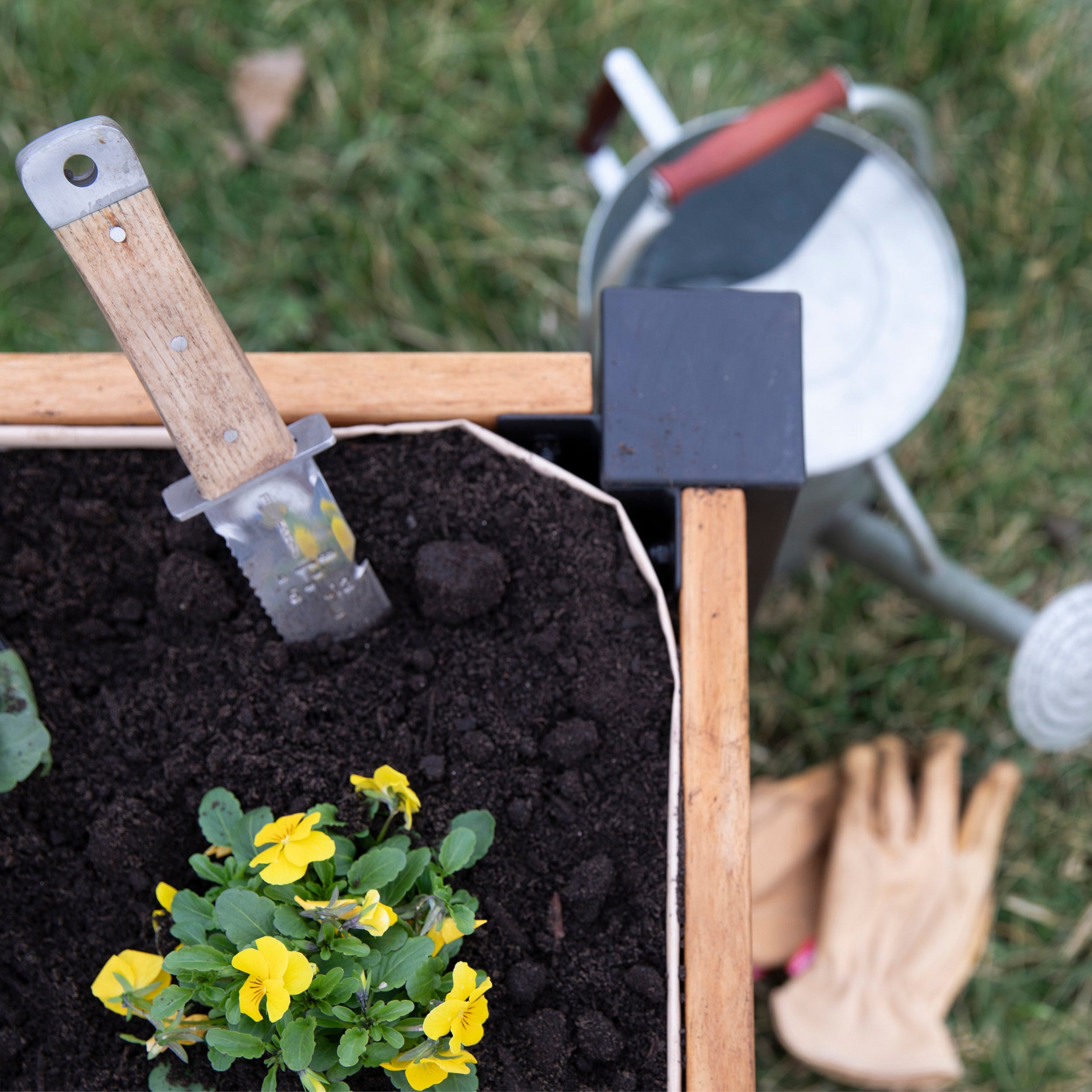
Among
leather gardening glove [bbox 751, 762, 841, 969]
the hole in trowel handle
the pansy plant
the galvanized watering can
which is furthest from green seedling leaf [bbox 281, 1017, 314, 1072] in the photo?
leather gardening glove [bbox 751, 762, 841, 969]

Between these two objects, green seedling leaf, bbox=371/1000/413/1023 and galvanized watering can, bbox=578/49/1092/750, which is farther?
galvanized watering can, bbox=578/49/1092/750

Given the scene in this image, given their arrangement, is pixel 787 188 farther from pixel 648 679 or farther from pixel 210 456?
pixel 210 456

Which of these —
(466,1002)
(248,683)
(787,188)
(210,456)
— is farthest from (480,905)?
(787,188)

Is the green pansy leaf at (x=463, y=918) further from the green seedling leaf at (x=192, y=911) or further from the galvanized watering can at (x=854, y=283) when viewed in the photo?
the galvanized watering can at (x=854, y=283)

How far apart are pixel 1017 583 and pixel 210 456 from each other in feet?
4.99

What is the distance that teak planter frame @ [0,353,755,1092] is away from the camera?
0.72 m

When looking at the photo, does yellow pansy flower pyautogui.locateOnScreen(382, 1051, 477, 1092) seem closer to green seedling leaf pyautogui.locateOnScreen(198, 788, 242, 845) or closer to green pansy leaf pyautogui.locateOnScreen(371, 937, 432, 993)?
green pansy leaf pyautogui.locateOnScreen(371, 937, 432, 993)

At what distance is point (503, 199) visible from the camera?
174cm

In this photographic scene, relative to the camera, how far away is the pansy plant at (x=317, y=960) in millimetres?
632

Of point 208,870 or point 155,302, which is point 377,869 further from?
point 155,302

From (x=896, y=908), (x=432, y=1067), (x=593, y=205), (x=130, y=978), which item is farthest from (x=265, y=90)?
(x=896, y=908)

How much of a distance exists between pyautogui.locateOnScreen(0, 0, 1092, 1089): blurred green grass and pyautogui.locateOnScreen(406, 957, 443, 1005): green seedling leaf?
1.04 m

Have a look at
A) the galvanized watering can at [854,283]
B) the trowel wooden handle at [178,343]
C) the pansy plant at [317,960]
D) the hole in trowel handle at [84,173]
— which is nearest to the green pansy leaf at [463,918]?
the pansy plant at [317,960]

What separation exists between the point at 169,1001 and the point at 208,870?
10cm
